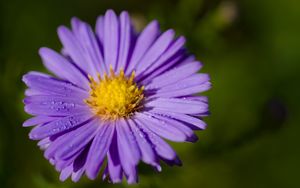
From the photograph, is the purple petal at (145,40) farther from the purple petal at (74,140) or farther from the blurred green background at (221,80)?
the blurred green background at (221,80)

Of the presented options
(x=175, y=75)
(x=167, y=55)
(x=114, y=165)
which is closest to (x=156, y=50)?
(x=167, y=55)

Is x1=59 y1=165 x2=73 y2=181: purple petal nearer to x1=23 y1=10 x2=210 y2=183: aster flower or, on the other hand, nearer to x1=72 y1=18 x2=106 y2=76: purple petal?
x1=23 y1=10 x2=210 y2=183: aster flower

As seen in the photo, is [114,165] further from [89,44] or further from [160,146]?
[89,44]

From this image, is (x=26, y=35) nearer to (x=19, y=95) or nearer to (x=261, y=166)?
(x=19, y=95)

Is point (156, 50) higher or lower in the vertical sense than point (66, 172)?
higher

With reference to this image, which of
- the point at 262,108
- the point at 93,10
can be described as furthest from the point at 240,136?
the point at 93,10
